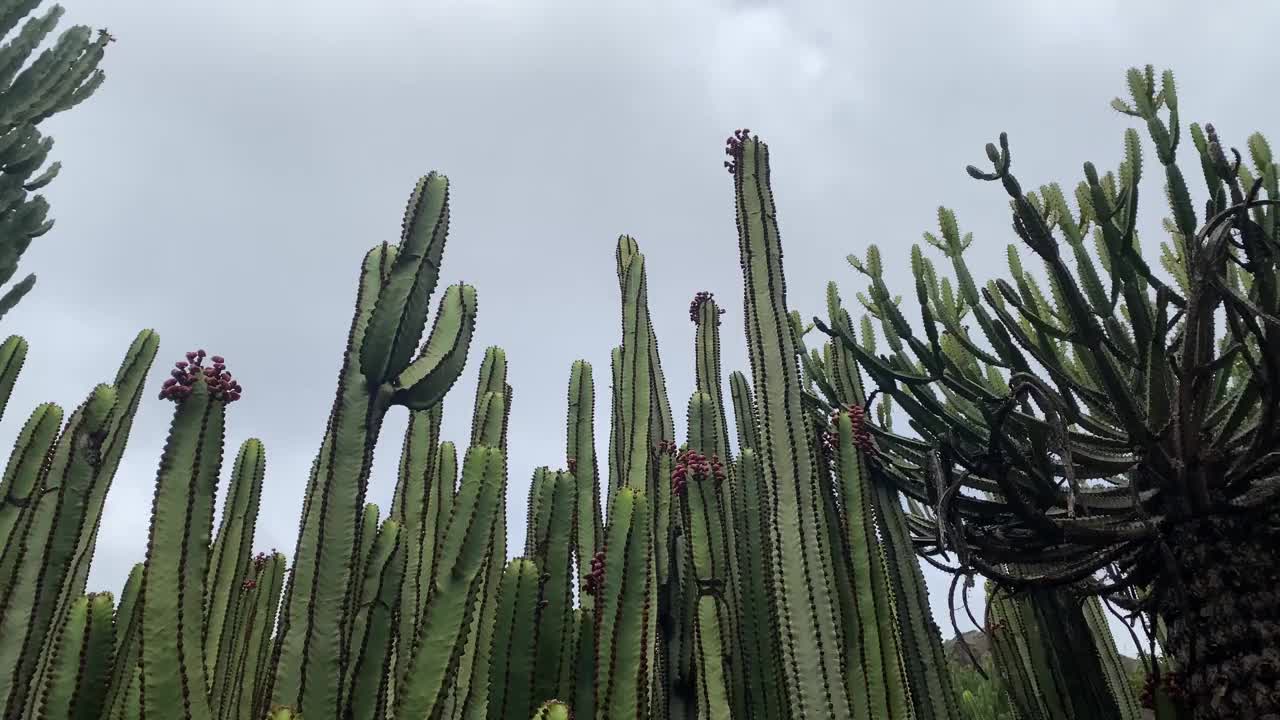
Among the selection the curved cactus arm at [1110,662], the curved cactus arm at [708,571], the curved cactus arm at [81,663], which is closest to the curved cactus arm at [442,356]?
the curved cactus arm at [81,663]

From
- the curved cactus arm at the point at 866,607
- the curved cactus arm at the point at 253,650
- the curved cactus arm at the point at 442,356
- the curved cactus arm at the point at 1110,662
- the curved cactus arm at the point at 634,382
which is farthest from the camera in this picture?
the curved cactus arm at the point at 1110,662

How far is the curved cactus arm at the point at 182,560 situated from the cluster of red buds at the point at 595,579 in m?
1.19

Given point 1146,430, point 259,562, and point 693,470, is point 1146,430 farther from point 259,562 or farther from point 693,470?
point 259,562

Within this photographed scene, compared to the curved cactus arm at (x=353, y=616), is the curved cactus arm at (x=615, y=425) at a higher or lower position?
higher

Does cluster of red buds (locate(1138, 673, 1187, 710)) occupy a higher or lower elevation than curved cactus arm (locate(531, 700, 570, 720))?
higher

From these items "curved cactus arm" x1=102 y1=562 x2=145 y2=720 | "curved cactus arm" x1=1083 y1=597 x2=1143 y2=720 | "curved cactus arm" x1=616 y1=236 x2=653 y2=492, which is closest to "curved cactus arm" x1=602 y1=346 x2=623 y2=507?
"curved cactus arm" x1=616 y1=236 x2=653 y2=492

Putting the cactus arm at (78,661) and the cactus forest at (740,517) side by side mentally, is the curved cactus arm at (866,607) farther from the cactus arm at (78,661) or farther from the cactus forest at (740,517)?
the cactus arm at (78,661)

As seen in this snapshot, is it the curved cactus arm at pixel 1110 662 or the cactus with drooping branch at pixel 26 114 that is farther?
the cactus with drooping branch at pixel 26 114

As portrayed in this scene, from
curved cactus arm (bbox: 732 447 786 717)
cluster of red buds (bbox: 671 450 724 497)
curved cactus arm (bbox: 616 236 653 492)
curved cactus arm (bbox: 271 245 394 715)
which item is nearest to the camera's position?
curved cactus arm (bbox: 271 245 394 715)

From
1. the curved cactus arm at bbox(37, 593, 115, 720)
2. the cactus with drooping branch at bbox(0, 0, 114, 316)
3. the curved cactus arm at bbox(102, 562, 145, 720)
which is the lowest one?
the curved cactus arm at bbox(37, 593, 115, 720)

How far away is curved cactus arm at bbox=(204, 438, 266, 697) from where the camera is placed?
10.3ft

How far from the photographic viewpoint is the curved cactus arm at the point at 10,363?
3.72m

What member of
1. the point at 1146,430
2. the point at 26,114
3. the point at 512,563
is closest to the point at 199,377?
the point at 512,563

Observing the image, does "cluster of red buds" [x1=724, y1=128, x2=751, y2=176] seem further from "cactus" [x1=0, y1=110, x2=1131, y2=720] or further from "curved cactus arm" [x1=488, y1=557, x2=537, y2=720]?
"curved cactus arm" [x1=488, y1=557, x2=537, y2=720]
